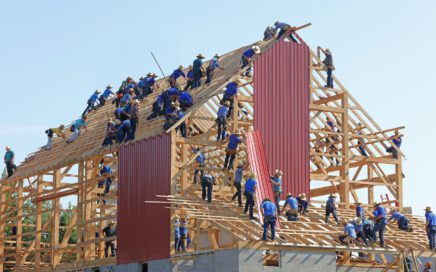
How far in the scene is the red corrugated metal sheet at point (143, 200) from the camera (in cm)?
3238

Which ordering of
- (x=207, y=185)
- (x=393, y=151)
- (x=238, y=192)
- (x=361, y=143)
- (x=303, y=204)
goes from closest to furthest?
A: (x=238, y=192) → (x=207, y=185) → (x=303, y=204) → (x=361, y=143) → (x=393, y=151)

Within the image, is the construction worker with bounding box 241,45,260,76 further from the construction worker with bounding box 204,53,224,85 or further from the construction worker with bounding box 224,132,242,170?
the construction worker with bounding box 224,132,242,170

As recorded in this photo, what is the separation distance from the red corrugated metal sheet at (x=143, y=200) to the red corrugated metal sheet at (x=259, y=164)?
276cm

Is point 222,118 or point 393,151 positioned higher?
point 222,118

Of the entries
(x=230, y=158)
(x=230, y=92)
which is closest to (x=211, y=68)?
(x=230, y=92)

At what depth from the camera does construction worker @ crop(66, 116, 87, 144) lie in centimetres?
4197

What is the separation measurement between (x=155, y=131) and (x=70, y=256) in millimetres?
19393

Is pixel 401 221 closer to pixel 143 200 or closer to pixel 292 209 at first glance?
pixel 292 209

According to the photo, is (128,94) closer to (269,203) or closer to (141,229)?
(141,229)

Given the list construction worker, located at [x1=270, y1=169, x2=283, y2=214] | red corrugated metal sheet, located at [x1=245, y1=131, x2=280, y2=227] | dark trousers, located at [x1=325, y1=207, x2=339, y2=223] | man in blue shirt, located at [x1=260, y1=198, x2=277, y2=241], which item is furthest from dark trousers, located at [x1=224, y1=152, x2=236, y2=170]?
man in blue shirt, located at [x1=260, y1=198, x2=277, y2=241]

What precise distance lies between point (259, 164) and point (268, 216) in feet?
14.1

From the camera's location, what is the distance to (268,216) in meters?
27.9

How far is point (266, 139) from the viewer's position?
114 ft

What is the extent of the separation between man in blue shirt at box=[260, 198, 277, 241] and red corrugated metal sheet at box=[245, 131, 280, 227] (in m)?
2.03
